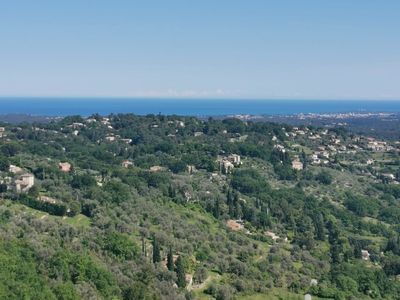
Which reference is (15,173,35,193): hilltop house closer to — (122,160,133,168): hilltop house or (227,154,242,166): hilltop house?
(122,160,133,168): hilltop house

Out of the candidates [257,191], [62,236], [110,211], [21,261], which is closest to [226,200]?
[257,191]

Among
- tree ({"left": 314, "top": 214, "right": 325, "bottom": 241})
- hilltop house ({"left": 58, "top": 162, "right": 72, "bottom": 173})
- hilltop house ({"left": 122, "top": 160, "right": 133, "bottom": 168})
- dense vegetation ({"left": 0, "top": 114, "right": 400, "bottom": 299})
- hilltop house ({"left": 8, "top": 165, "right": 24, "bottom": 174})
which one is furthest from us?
hilltop house ({"left": 122, "top": 160, "right": 133, "bottom": 168})

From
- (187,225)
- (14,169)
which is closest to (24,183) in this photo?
(14,169)

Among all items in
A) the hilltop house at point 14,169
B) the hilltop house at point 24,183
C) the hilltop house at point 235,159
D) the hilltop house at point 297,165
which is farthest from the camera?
the hilltop house at point 297,165

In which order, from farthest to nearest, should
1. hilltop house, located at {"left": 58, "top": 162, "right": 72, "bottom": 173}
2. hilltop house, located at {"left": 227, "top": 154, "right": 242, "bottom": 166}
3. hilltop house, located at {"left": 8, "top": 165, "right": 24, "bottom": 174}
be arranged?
hilltop house, located at {"left": 227, "top": 154, "right": 242, "bottom": 166} → hilltop house, located at {"left": 58, "top": 162, "right": 72, "bottom": 173} → hilltop house, located at {"left": 8, "top": 165, "right": 24, "bottom": 174}

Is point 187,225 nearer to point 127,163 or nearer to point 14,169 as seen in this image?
point 14,169

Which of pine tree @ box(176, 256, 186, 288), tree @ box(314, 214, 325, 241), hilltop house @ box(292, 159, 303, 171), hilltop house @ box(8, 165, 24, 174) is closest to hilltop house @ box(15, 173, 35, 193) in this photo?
hilltop house @ box(8, 165, 24, 174)

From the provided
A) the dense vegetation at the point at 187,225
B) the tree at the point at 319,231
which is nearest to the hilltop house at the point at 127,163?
the dense vegetation at the point at 187,225

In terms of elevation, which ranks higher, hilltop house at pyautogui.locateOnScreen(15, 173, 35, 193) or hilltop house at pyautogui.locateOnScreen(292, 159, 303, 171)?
hilltop house at pyautogui.locateOnScreen(15, 173, 35, 193)

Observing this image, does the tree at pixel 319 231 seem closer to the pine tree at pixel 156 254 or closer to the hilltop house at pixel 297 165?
the pine tree at pixel 156 254
